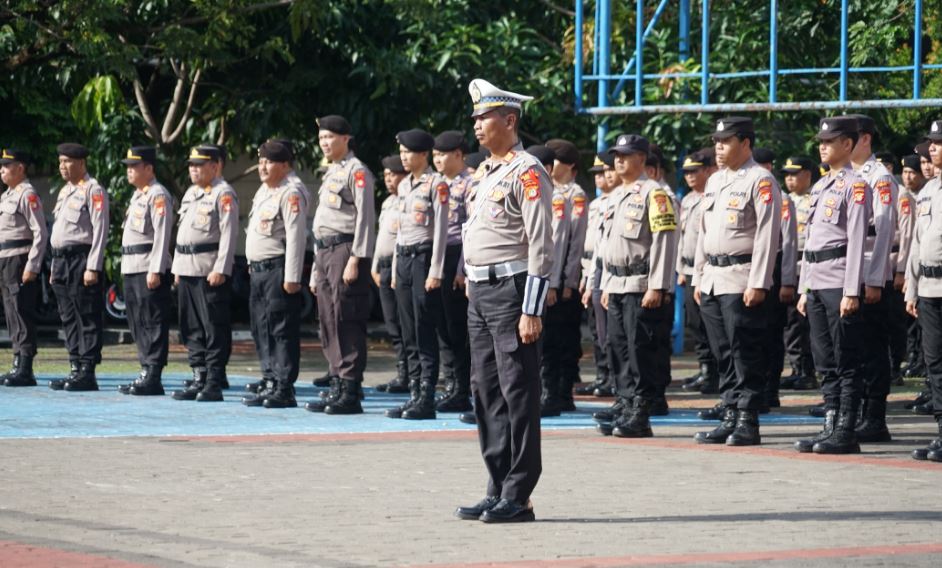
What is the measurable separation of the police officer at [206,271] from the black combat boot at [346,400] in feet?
4.33

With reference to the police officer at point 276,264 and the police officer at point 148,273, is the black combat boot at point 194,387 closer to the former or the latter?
the police officer at point 148,273

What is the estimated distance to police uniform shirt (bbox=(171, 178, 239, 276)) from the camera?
1320 cm

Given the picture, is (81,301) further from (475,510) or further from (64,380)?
(475,510)

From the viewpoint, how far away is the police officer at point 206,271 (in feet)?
43.3

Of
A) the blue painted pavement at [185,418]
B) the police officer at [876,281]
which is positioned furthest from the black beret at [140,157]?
the police officer at [876,281]

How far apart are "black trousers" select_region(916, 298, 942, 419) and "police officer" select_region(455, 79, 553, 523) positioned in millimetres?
3206

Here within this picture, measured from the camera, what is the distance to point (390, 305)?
14703mm

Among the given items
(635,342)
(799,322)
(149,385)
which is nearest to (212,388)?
(149,385)

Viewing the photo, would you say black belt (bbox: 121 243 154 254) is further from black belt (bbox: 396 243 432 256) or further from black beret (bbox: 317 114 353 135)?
black belt (bbox: 396 243 432 256)

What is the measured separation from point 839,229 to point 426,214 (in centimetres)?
358

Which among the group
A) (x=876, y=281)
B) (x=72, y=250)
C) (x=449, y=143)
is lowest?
(x=876, y=281)

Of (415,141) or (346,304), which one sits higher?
(415,141)

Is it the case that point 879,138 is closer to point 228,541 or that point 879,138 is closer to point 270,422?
point 270,422

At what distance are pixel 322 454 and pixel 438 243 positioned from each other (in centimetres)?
263
